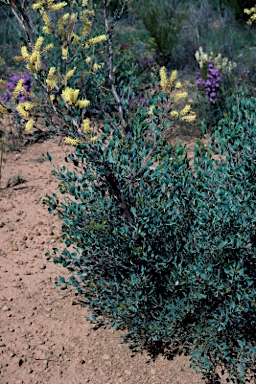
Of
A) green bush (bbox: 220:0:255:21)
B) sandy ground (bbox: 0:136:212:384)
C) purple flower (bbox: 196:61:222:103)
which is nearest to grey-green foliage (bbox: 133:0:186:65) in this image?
purple flower (bbox: 196:61:222:103)

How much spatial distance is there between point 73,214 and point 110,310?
52cm

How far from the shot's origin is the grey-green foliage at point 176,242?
235 centimetres

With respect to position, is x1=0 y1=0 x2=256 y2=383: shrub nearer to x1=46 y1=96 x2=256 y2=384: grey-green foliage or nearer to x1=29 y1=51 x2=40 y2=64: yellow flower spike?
x1=46 y1=96 x2=256 y2=384: grey-green foliage

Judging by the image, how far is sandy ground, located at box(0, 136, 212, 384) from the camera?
8.25 ft

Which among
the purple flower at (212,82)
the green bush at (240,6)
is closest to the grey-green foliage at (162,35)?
the purple flower at (212,82)

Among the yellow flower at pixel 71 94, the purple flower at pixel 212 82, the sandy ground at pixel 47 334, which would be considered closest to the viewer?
the yellow flower at pixel 71 94

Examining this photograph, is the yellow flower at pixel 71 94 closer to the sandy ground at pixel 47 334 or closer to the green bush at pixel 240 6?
the sandy ground at pixel 47 334

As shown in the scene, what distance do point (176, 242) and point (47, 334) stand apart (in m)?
0.87

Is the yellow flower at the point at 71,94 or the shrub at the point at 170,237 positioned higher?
the yellow flower at the point at 71,94

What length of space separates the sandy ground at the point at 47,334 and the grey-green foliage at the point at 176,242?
0.13 meters

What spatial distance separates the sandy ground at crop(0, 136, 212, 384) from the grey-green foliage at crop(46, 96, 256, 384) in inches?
5.0

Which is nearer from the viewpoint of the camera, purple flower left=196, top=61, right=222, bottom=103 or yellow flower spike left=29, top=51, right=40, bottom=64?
yellow flower spike left=29, top=51, right=40, bottom=64

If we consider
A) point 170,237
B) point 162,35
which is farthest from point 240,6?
point 170,237

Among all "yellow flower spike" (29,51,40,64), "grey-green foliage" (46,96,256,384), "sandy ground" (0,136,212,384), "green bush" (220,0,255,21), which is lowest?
"green bush" (220,0,255,21)
